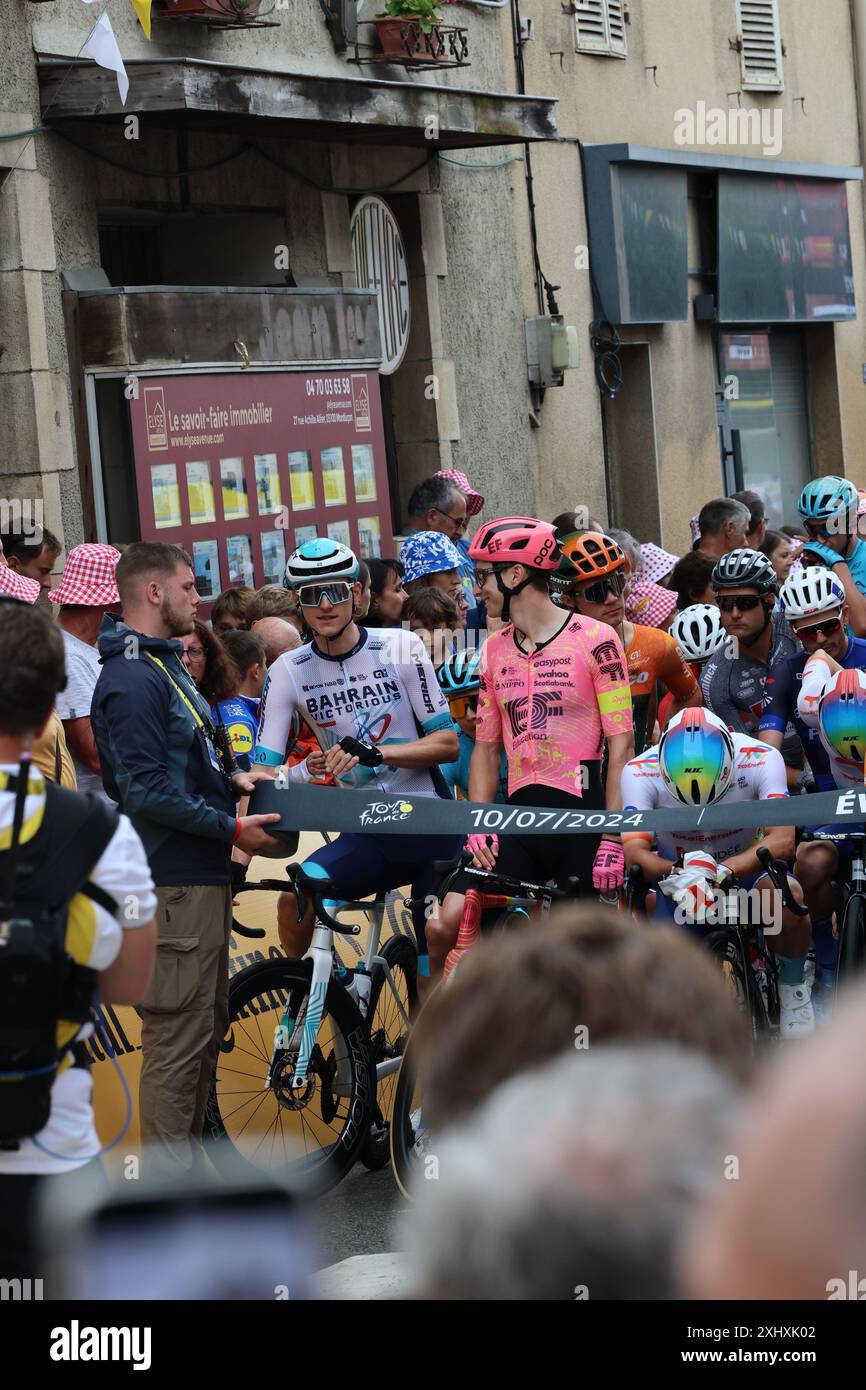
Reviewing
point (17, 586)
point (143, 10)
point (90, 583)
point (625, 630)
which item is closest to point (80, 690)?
point (90, 583)

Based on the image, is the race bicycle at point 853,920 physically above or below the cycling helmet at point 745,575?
below

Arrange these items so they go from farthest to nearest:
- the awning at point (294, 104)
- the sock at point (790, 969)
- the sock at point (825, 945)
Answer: the awning at point (294, 104) < the sock at point (825, 945) < the sock at point (790, 969)

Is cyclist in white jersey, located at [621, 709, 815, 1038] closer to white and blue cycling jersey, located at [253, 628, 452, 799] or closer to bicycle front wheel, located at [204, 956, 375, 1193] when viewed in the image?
white and blue cycling jersey, located at [253, 628, 452, 799]

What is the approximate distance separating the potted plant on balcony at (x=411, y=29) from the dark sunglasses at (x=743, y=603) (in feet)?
24.2

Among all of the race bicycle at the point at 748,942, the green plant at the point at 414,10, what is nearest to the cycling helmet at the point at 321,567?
the race bicycle at the point at 748,942

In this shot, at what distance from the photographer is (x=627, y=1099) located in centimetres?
168

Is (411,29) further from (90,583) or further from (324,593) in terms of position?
(324,593)

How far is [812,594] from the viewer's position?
25.6 feet

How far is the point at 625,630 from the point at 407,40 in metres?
7.51

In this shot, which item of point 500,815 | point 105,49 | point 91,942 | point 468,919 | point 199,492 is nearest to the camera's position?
point 91,942

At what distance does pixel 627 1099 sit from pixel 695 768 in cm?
496

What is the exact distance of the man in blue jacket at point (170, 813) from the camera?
5.98 metres

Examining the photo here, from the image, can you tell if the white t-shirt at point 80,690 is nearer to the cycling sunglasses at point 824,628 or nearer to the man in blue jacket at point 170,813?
the man in blue jacket at point 170,813
